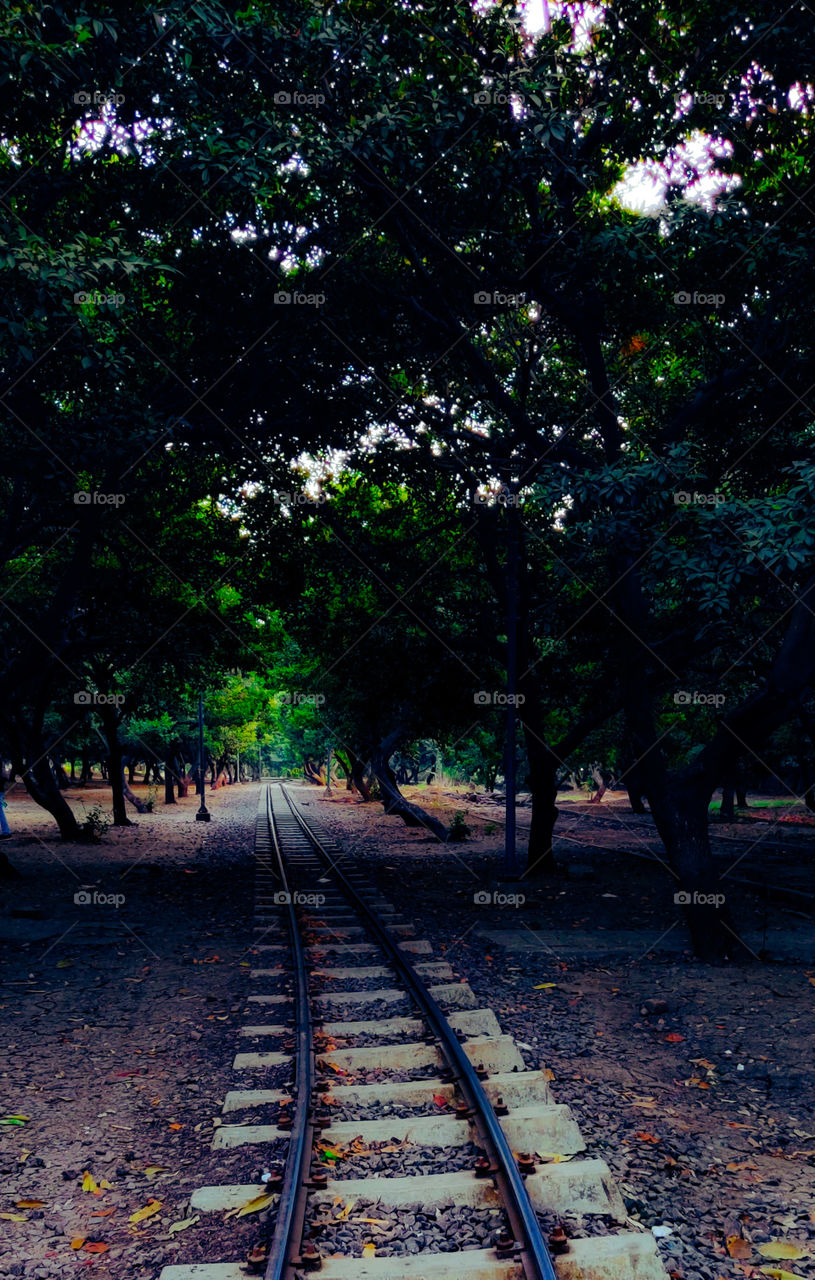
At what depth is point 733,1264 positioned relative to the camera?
4.21 m

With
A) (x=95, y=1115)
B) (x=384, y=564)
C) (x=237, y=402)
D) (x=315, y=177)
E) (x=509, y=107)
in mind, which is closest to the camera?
(x=95, y=1115)

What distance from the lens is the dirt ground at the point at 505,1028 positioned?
15.0 feet

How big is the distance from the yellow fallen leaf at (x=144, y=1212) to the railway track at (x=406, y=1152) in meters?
0.27

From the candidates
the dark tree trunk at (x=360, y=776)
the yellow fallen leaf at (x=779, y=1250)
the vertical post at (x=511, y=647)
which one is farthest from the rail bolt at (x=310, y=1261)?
the dark tree trunk at (x=360, y=776)

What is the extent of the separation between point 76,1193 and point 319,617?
1440cm

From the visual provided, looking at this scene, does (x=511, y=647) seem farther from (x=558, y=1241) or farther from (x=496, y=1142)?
(x=558, y=1241)

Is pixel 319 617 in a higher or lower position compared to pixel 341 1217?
higher

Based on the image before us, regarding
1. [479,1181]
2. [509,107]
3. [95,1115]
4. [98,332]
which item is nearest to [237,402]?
[98,332]

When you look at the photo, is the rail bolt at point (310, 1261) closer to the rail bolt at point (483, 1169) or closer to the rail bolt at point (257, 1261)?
the rail bolt at point (257, 1261)

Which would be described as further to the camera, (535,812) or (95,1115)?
(535,812)

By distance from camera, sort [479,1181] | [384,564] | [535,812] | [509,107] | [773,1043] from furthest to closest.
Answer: [535,812], [384,564], [509,107], [773,1043], [479,1181]

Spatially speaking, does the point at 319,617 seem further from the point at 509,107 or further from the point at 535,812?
the point at 509,107

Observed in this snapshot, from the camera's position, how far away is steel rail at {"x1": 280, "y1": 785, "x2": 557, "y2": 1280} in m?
3.94

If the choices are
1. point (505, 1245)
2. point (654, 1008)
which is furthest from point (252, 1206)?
point (654, 1008)
